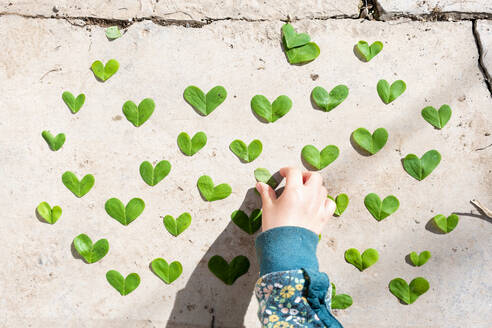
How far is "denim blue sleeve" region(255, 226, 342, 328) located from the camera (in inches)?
49.9

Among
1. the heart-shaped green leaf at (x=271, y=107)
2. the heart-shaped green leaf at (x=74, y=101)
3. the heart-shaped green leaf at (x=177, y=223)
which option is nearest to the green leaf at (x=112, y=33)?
the heart-shaped green leaf at (x=74, y=101)

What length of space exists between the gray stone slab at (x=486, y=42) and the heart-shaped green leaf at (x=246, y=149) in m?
0.68

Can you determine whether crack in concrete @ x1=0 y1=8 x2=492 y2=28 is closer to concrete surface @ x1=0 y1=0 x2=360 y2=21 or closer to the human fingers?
concrete surface @ x1=0 y1=0 x2=360 y2=21

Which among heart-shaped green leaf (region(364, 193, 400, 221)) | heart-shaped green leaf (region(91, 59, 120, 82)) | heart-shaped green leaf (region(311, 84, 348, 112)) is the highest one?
heart-shaped green leaf (region(91, 59, 120, 82))

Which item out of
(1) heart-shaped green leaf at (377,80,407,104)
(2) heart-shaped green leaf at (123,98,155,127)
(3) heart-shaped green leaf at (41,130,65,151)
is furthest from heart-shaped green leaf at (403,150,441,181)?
(3) heart-shaped green leaf at (41,130,65,151)

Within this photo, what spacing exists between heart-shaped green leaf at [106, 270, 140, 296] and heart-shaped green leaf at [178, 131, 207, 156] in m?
0.38

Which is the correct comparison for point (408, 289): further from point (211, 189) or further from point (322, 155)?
point (211, 189)

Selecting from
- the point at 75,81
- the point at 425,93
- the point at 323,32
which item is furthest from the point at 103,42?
the point at 425,93

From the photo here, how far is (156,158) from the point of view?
1453mm

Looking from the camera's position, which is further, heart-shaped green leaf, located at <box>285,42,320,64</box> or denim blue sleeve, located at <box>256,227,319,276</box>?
heart-shaped green leaf, located at <box>285,42,320,64</box>

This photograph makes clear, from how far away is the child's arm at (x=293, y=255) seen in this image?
1.27 meters

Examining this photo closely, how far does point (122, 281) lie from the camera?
4.68 ft

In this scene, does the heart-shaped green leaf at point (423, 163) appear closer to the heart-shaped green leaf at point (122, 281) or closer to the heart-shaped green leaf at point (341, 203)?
the heart-shaped green leaf at point (341, 203)

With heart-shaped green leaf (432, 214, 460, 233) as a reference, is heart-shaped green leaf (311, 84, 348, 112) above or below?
above
